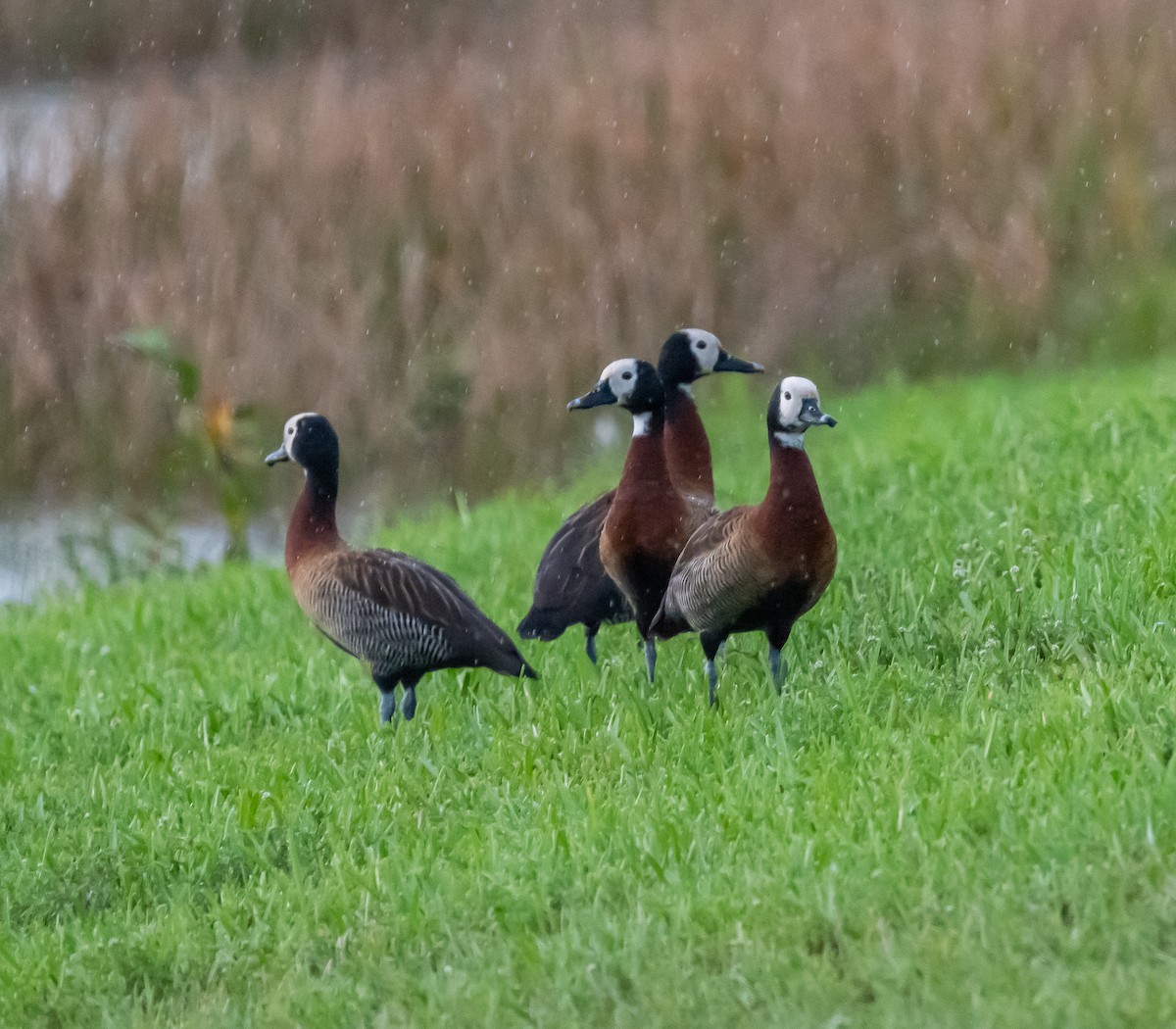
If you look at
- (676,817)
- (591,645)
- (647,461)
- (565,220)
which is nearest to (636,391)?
(647,461)

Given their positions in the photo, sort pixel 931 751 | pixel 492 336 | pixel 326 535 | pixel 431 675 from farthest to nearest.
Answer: pixel 492 336 < pixel 431 675 < pixel 326 535 < pixel 931 751

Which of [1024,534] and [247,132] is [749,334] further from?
[1024,534]

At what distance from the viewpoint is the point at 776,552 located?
513 centimetres

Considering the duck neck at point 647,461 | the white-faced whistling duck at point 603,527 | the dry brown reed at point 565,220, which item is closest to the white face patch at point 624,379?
the duck neck at point 647,461

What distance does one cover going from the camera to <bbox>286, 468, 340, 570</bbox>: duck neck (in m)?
6.44

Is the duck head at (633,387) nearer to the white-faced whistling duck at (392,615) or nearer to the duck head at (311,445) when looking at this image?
the white-faced whistling duck at (392,615)

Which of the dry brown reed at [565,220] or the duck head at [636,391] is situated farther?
the dry brown reed at [565,220]

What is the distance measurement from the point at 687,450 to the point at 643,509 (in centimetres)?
73

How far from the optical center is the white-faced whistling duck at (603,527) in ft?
20.7

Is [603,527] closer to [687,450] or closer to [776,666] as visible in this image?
[687,450]

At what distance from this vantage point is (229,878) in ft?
16.5

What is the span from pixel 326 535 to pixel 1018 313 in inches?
335

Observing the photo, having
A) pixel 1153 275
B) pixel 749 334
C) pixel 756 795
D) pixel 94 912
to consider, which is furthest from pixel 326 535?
pixel 1153 275

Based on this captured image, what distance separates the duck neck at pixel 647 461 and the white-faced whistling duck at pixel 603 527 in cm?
44
